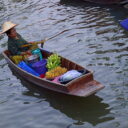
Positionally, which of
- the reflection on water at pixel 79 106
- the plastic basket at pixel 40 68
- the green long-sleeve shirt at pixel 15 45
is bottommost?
the reflection on water at pixel 79 106

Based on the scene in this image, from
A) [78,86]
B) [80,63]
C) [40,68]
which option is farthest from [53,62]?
[78,86]

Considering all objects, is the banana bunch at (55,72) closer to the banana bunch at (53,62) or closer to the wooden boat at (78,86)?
the wooden boat at (78,86)

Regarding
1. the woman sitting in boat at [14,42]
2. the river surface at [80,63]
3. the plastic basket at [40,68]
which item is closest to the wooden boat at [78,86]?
the river surface at [80,63]

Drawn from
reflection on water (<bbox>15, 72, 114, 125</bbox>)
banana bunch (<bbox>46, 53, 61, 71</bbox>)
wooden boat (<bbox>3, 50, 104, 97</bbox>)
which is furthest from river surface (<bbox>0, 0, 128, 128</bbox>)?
banana bunch (<bbox>46, 53, 61, 71</bbox>)

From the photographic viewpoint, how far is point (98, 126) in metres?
7.96

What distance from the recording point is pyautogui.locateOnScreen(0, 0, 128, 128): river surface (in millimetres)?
8500

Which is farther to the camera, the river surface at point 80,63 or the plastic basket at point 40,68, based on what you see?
the plastic basket at point 40,68

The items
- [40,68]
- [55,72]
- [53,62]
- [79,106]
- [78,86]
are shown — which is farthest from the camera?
[40,68]

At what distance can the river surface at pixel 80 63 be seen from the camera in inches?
335

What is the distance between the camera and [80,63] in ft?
37.1

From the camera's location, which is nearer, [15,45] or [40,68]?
[40,68]

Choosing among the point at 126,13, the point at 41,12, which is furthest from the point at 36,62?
the point at 41,12

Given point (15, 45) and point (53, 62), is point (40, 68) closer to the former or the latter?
point (53, 62)

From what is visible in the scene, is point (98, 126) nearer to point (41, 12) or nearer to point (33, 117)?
point (33, 117)
